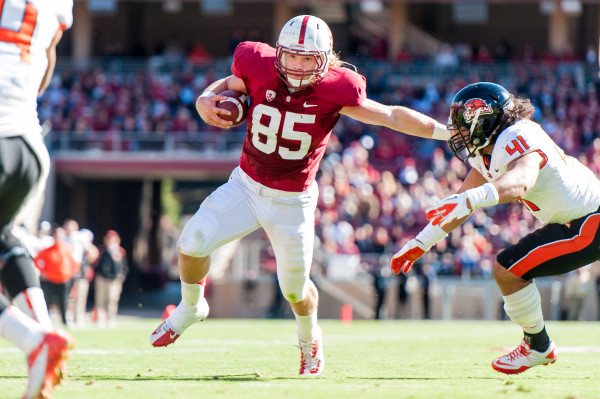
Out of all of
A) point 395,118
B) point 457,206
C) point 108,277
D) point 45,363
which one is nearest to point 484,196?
point 457,206

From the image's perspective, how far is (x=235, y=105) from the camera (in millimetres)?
5512

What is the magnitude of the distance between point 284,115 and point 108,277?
11043 mm

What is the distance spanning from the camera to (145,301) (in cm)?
2683

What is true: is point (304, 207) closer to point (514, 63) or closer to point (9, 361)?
point (9, 361)

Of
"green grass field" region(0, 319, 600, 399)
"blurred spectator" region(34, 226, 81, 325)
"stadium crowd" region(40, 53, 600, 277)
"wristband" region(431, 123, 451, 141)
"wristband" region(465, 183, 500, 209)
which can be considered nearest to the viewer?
"green grass field" region(0, 319, 600, 399)

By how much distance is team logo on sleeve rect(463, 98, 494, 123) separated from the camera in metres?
5.50

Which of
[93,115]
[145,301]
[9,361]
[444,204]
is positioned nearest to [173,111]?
[93,115]

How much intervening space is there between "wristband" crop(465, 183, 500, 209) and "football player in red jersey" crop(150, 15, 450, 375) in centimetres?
92

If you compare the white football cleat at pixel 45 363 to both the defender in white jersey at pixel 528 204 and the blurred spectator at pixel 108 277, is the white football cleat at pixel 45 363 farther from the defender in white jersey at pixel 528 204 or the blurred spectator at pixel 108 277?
the blurred spectator at pixel 108 277

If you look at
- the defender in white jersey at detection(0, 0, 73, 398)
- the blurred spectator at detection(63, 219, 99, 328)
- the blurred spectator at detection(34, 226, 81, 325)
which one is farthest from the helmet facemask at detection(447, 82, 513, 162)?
the blurred spectator at detection(63, 219, 99, 328)

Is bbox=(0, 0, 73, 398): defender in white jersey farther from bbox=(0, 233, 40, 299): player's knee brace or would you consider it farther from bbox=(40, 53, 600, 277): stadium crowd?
bbox=(40, 53, 600, 277): stadium crowd

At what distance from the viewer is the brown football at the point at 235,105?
5461mm

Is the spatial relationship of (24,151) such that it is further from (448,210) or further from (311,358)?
(311,358)

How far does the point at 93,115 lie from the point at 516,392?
2250 centimetres
